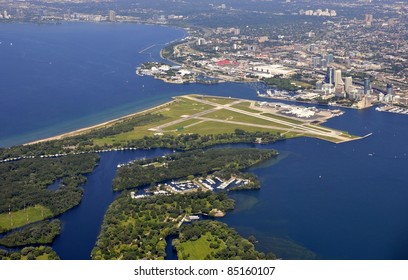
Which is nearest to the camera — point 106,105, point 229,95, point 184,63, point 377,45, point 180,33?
point 106,105

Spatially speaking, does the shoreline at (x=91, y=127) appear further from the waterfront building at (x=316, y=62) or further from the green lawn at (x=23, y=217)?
the waterfront building at (x=316, y=62)

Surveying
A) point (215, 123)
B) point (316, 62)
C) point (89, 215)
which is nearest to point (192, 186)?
point (89, 215)

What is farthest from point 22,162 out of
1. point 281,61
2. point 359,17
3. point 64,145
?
point 359,17

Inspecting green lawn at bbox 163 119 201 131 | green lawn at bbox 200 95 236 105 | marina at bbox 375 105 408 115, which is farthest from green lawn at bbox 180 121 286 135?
marina at bbox 375 105 408 115

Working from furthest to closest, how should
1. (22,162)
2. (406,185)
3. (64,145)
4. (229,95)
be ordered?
(229,95) < (64,145) < (22,162) < (406,185)

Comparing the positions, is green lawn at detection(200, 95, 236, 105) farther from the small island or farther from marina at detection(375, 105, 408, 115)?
marina at detection(375, 105, 408, 115)

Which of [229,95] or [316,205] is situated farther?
[229,95]

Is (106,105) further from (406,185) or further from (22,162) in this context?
(406,185)

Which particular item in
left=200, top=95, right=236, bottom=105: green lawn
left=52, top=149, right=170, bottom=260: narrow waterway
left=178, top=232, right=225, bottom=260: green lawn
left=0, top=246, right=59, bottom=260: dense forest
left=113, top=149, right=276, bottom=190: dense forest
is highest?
left=178, top=232, right=225, bottom=260: green lawn
